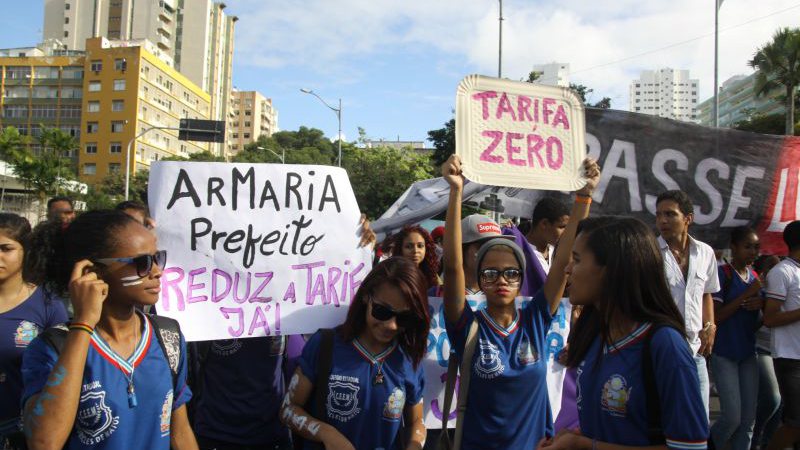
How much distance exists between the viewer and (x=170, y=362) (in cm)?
229

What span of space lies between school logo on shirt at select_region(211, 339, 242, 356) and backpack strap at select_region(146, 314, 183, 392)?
96 centimetres

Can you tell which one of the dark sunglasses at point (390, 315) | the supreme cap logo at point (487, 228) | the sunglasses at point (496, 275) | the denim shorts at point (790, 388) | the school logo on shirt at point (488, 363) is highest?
the supreme cap logo at point (487, 228)

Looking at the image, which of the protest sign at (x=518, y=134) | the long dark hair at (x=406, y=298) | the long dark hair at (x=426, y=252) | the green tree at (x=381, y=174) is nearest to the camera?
the long dark hair at (x=406, y=298)

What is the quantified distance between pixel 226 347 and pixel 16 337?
0.94 m

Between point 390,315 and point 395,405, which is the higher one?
point 390,315

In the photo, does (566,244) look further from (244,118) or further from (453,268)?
(244,118)

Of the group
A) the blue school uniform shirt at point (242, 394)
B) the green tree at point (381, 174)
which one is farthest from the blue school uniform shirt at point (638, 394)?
the green tree at point (381, 174)

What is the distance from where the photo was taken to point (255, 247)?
3.41m

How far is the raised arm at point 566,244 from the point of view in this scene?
2.99 meters

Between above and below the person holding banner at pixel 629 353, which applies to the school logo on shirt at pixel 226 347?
below

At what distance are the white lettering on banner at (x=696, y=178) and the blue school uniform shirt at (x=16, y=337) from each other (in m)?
4.06

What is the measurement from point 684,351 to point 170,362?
1.71 meters

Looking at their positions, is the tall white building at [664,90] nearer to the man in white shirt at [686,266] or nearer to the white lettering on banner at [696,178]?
the white lettering on banner at [696,178]

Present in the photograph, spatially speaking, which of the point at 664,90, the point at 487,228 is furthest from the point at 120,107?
the point at 664,90
